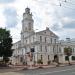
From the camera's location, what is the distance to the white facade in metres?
83.4

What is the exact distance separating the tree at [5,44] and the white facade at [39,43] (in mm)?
→ 21013

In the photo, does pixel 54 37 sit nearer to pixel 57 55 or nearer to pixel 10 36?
pixel 57 55

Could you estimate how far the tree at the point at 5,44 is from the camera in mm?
59844

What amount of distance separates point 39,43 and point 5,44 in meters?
23.8

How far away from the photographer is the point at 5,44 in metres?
60.7

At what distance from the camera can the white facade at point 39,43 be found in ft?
274

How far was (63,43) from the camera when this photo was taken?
310ft

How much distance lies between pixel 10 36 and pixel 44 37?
23753 millimetres

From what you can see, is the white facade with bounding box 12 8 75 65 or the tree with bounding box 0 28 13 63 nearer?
the tree with bounding box 0 28 13 63

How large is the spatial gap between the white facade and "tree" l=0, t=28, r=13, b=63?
2101cm

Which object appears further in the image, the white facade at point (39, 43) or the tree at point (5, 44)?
the white facade at point (39, 43)

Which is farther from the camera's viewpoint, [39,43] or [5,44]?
[39,43]

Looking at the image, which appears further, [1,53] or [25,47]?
[25,47]

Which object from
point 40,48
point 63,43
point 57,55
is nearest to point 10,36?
point 40,48
